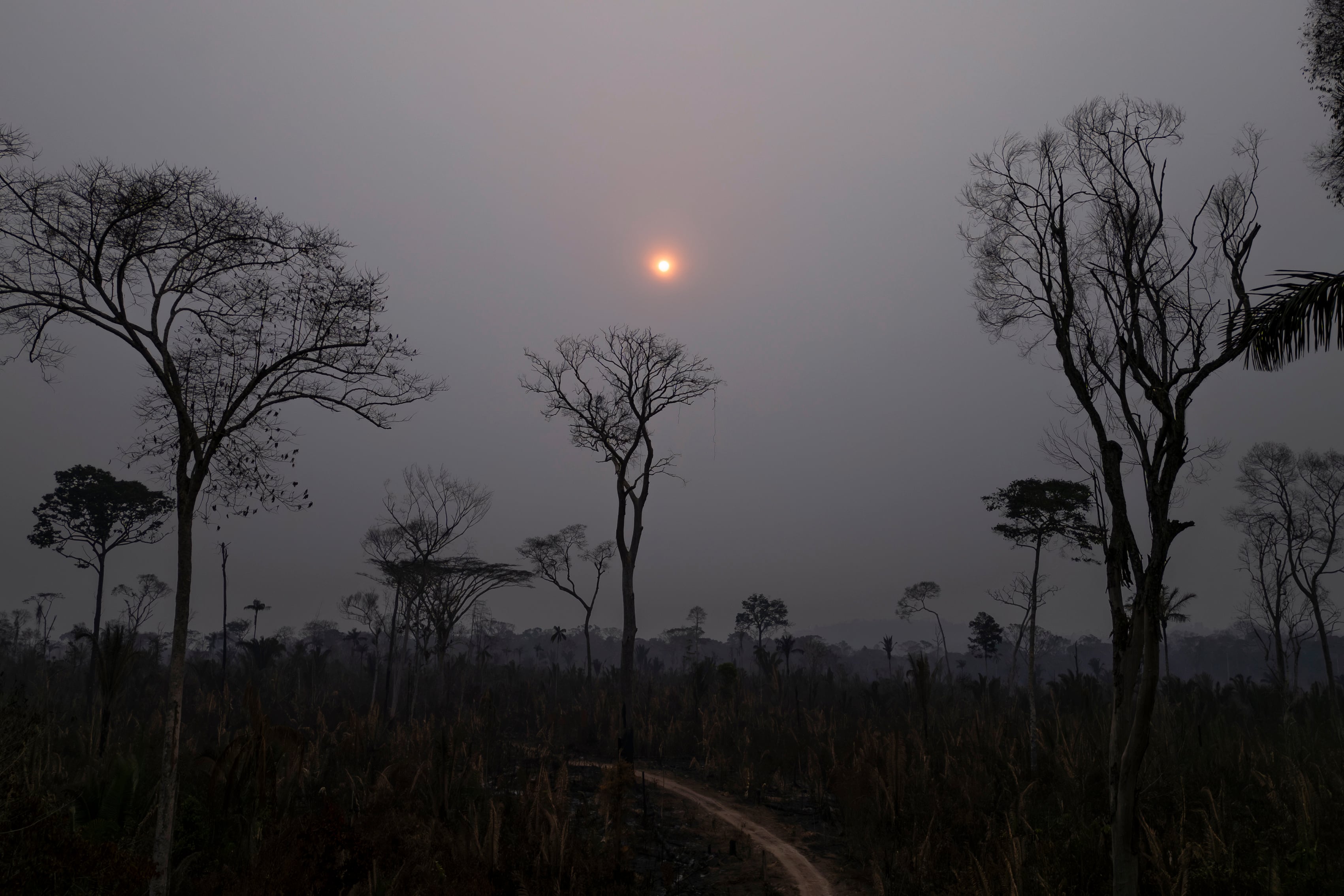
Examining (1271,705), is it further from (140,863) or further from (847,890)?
(140,863)

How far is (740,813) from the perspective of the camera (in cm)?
1509

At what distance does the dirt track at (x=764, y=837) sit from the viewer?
1090cm

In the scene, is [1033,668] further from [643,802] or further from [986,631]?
[986,631]

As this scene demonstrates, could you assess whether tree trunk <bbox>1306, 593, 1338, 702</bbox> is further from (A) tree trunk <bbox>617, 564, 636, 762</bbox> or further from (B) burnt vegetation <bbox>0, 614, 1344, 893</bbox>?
(A) tree trunk <bbox>617, 564, 636, 762</bbox>

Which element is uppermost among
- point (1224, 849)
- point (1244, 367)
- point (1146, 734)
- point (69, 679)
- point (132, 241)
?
point (132, 241)

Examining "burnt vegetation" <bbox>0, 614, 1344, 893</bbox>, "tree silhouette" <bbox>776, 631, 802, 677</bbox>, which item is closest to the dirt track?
"burnt vegetation" <bbox>0, 614, 1344, 893</bbox>

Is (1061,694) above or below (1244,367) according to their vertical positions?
below

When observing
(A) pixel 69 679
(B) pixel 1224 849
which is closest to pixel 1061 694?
(B) pixel 1224 849

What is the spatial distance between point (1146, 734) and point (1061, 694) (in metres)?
23.8

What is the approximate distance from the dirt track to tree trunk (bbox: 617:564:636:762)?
1073 mm

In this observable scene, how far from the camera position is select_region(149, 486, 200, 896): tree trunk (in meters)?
7.87

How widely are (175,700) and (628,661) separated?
11.8 metres

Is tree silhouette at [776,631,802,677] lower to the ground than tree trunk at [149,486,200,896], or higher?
lower

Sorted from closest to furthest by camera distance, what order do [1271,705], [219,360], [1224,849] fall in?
[1224,849] → [219,360] → [1271,705]
